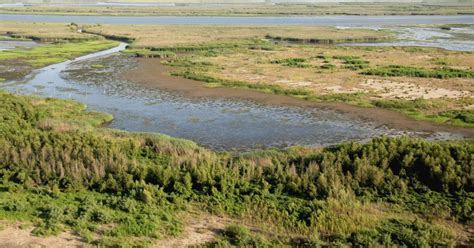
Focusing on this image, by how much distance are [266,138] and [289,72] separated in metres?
25.7

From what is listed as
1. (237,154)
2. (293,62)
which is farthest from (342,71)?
(237,154)

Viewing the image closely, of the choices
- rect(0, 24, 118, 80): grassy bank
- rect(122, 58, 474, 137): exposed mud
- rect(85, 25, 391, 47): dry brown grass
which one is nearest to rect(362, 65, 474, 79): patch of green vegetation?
rect(122, 58, 474, 137): exposed mud

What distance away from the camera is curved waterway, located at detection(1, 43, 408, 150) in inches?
1166

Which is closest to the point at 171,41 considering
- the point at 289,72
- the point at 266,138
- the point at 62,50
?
the point at 62,50

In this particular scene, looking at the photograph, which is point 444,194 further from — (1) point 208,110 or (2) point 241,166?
(1) point 208,110

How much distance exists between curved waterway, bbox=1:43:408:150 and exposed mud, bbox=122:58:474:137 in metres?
1.43

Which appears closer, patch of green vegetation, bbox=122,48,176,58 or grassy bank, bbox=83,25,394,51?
patch of green vegetation, bbox=122,48,176,58

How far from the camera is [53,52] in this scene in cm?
6856

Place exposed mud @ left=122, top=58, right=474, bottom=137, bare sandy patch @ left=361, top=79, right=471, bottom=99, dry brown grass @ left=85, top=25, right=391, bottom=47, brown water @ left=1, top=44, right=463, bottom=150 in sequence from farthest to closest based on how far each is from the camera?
dry brown grass @ left=85, top=25, right=391, bottom=47 → bare sandy patch @ left=361, top=79, right=471, bottom=99 → exposed mud @ left=122, top=58, right=474, bottom=137 → brown water @ left=1, top=44, right=463, bottom=150

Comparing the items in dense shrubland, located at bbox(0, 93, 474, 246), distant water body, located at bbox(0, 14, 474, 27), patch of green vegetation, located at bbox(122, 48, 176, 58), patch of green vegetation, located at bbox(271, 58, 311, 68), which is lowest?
dense shrubland, located at bbox(0, 93, 474, 246)

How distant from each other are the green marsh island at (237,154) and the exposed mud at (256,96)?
0.71ft

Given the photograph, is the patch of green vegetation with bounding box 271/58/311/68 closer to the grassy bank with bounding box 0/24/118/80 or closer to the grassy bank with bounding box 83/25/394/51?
the grassy bank with bounding box 83/25/394/51

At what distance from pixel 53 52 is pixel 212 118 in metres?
44.5

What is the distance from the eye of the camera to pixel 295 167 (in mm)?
20359
